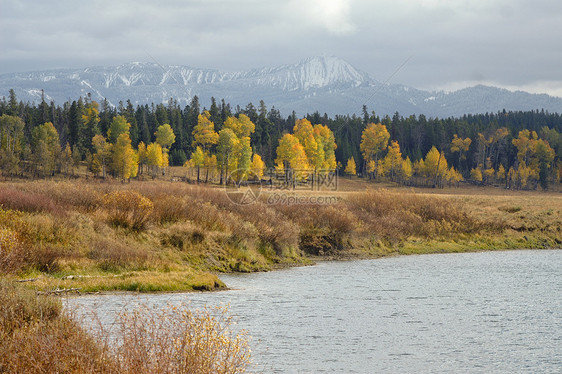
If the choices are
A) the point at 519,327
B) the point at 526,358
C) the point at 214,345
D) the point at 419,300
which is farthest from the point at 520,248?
the point at 214,345

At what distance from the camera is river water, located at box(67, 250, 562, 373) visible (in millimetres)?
15188

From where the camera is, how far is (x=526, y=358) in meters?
15.7

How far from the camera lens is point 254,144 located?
145m

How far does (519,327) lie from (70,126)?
411 ft

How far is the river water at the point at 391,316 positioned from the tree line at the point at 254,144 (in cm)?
7064

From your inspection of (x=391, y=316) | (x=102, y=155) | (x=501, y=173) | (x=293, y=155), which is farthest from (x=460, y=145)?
(x=391, y=316)

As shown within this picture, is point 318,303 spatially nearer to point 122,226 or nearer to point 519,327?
point 519,327

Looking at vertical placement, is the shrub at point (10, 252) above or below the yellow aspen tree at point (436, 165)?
above

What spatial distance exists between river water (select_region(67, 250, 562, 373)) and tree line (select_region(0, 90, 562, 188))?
232 feet

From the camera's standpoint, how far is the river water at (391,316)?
15.2m

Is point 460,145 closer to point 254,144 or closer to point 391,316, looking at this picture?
point 254,144

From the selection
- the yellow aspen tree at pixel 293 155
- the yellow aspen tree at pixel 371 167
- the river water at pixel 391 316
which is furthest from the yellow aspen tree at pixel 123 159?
the river water at pixel 391 316

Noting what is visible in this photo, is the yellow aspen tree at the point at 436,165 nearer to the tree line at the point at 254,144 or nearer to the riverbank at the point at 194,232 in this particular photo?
the tree line at the point at 254,144

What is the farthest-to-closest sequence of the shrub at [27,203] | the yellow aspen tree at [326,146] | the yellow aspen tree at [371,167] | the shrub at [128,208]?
the yellow aspen tree at [371,167] → the yellow aspen tree at [326,146] → the shrub at [128,208] → the shrub at [27,203]
